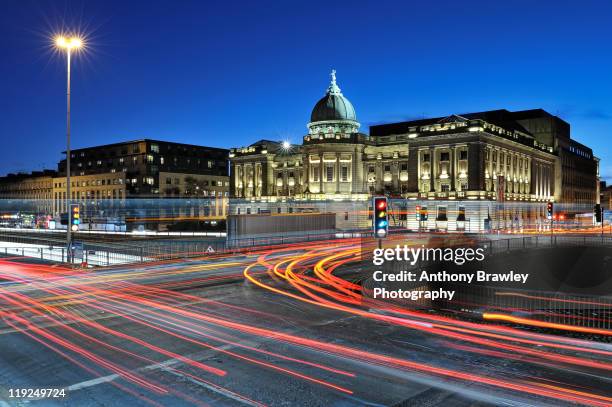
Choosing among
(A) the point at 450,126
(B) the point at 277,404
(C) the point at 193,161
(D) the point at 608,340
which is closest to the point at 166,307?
(B) the point at 277,404

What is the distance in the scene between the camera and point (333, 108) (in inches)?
4235

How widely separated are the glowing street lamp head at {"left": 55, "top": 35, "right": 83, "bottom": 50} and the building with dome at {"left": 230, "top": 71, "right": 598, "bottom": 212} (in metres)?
56.2

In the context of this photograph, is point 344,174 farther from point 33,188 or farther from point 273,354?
point 33,188

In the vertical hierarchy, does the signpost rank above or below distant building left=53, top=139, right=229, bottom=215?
below

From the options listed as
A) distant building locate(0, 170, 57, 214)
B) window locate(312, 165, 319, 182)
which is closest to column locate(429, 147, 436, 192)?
window locate(312, 165, 319, 182)

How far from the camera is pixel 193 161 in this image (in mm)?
147750

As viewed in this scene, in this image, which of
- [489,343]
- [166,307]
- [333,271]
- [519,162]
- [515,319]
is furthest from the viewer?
[519,162]

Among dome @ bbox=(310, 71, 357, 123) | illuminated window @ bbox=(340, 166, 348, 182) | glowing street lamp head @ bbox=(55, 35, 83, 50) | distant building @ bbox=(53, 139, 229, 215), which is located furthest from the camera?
distant building @ bbox=(53, 139, 229, 215)

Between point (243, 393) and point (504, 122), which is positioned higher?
point (504, 122)

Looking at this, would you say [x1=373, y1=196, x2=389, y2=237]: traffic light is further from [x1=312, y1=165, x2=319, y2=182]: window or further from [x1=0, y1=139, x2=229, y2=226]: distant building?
[x1=0, y1=139, x2=229, y2=226]: distant building

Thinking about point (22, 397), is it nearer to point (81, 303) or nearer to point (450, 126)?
point (81, 303)

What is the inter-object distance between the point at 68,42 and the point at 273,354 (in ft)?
80.1

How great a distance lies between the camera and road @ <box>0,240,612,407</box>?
9820 millimetres

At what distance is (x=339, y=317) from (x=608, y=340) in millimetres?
7909
